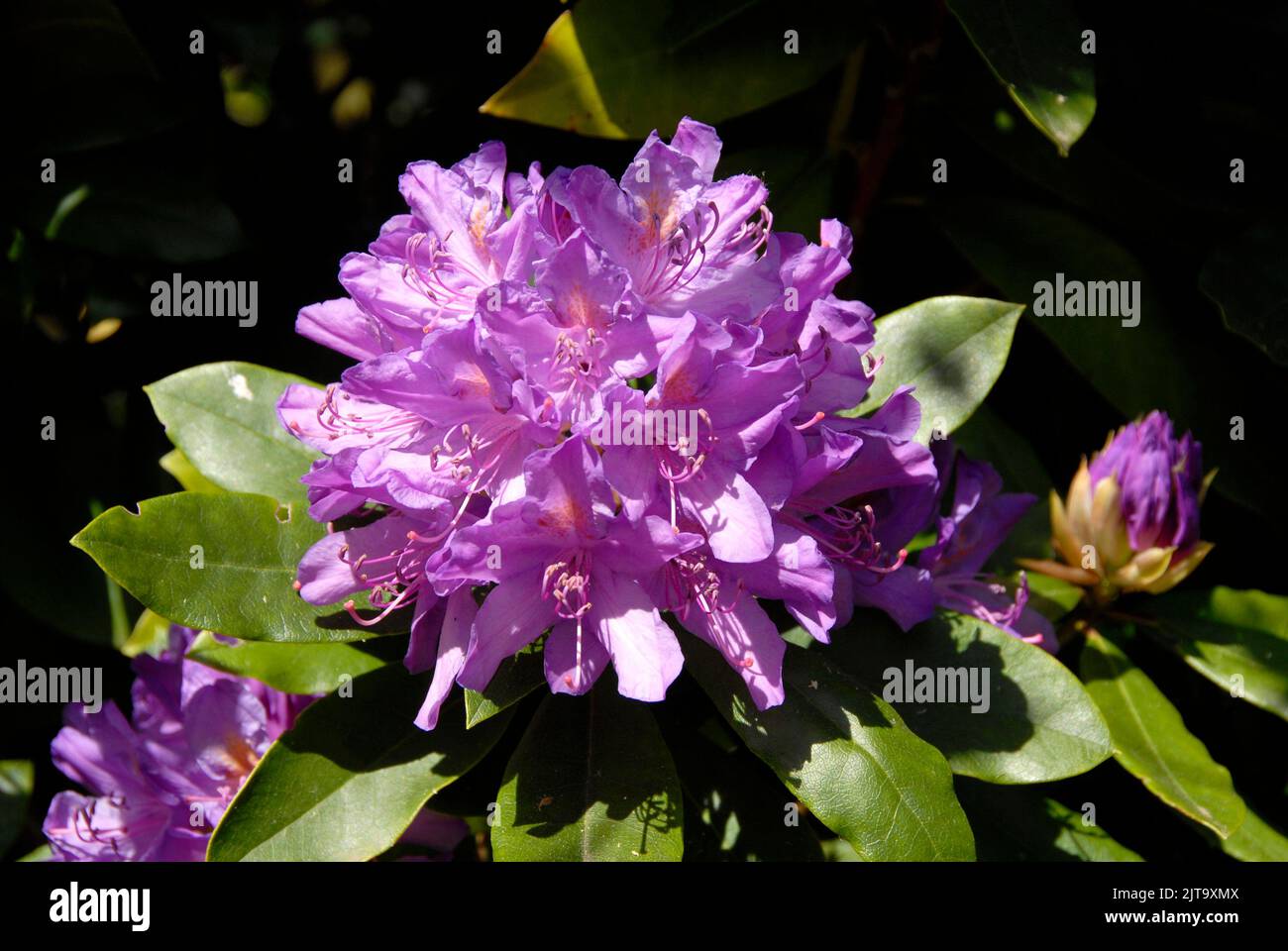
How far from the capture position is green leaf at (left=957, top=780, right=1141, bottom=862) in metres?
1.50

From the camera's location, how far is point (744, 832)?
139 cm

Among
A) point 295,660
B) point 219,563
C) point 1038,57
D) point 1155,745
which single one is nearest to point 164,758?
point 295,660

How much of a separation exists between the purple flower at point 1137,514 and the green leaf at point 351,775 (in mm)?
862

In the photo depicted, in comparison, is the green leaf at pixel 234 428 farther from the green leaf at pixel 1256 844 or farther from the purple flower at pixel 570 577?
the green leaf at pixel 1256 844

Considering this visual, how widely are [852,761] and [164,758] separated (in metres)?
0.84

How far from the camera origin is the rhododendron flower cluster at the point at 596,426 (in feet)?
3.43

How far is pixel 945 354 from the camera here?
1.43 m

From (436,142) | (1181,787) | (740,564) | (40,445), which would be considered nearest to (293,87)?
(436,142)

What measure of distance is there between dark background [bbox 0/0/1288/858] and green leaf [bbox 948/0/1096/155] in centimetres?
27

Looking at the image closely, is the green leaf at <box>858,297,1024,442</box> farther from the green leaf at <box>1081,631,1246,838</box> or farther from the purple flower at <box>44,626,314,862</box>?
the purple flower at <box>44,626,314,862</box>

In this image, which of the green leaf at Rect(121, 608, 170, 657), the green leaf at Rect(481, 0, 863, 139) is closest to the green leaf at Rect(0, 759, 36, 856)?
the green leaf at Rect(121, 608, 170, 657)

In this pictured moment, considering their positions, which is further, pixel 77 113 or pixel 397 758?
pixel 77 113
